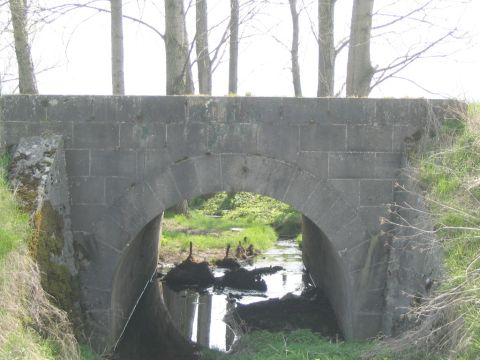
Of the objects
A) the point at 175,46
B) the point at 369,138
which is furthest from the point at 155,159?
the point at 175,46

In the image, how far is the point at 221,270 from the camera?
11.6 meters

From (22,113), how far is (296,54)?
12143 millimetres

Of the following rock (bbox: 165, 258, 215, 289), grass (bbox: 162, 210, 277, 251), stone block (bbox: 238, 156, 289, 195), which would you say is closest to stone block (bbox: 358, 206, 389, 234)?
stone block (bbox: 238, 156, 289, 195)

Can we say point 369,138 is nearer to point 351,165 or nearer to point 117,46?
point 351,165

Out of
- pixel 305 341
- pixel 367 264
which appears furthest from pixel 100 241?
pixel 367 264

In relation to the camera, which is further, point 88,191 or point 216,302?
point 216,302

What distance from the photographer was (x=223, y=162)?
6.83 meters

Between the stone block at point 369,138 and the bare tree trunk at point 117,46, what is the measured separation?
22.0ft

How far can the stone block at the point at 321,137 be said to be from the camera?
22.4 ft

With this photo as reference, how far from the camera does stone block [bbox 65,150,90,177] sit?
685 centimetres

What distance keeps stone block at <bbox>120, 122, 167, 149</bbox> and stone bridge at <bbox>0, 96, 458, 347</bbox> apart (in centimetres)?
1

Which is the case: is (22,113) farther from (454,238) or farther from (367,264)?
(454,238)

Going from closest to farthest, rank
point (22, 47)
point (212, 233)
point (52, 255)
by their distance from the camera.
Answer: point (52, 255)
point (22, 47)
point (212, 233)

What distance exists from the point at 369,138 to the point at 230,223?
9.45 meters
